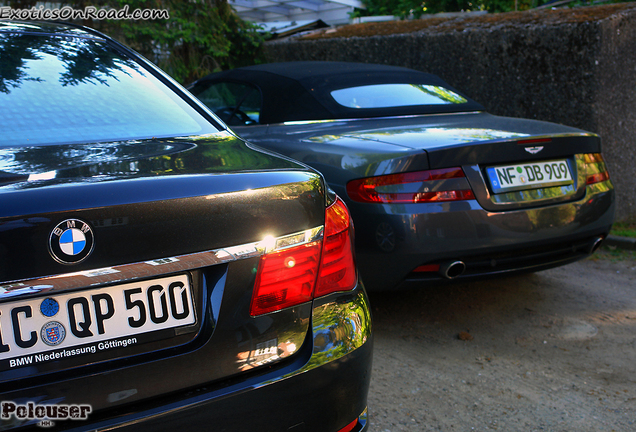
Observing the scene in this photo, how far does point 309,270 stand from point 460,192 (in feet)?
5.29

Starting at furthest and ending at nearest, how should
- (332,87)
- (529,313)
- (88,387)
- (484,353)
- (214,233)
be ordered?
(332,87) → (529,313) → (484,353) → (214,233) → (88,387)

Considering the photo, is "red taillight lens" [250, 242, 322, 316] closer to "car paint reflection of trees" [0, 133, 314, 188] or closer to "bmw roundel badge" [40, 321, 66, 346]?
"car paint reflection of trees" [0, 133, 314, 188]

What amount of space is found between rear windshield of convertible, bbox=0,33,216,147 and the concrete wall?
454 cm

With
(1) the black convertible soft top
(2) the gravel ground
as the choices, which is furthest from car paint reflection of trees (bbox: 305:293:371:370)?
(1) the black convertible soft top

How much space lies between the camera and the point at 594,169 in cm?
332

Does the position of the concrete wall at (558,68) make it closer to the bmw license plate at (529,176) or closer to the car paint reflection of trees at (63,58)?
the bmw license plate at (529,176)

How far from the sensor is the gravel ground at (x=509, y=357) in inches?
96.3

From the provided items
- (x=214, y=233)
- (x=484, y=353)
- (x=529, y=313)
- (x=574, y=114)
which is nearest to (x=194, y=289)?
(x=214, y=233)

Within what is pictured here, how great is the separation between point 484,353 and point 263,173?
6.81 ft

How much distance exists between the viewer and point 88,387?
3.87 ft

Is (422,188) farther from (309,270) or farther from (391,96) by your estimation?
(309,270)

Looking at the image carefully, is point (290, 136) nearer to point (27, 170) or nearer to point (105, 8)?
point (27, 170)

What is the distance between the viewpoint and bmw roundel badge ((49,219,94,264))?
1.12 m

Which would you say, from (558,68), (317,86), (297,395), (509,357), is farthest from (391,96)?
(297,395)
